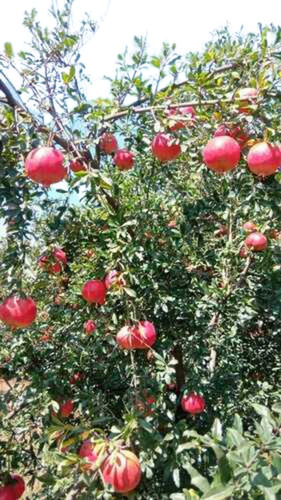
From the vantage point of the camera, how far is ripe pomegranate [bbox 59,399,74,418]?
7.08 feet

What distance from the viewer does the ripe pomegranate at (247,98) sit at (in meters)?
1.62

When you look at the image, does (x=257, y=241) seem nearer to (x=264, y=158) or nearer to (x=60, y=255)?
(x=264, y=158)

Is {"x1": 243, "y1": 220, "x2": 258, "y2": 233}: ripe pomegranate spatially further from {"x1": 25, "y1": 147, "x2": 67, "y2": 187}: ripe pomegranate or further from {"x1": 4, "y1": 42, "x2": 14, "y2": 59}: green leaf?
{"x1": 4, "y1": 42, "x2": 14, "y2": 59}: green leaf

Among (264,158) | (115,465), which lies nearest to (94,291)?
(115,465)

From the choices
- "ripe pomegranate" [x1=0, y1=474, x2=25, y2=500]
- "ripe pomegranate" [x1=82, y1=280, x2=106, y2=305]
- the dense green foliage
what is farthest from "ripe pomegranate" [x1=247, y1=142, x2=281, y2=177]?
"ripe pomegranate" [x1=0, y1=474, x2=25, y2=500]

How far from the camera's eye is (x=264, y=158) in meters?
1.60

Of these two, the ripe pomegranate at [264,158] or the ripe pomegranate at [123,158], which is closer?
the ripe pomegranate at [264,158]

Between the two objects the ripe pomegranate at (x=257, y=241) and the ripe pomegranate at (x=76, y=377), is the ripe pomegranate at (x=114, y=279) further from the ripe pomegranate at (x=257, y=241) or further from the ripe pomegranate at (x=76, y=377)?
the ripe pomegranate at (x=257, y=241)

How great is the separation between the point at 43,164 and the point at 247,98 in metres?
0.72

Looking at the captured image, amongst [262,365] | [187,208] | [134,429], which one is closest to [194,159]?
[187,208]

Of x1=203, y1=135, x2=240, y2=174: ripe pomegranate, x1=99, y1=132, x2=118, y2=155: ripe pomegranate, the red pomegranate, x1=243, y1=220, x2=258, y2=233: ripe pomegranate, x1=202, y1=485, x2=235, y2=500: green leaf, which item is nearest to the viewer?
x1=202, y1=485, x2=235, y2=500: green leaf

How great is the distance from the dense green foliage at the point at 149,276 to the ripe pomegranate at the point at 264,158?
60mm

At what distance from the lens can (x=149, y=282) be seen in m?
2.08

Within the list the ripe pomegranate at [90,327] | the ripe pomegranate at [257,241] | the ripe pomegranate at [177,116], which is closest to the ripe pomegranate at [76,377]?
the ripe pomegranate at [90,327]
